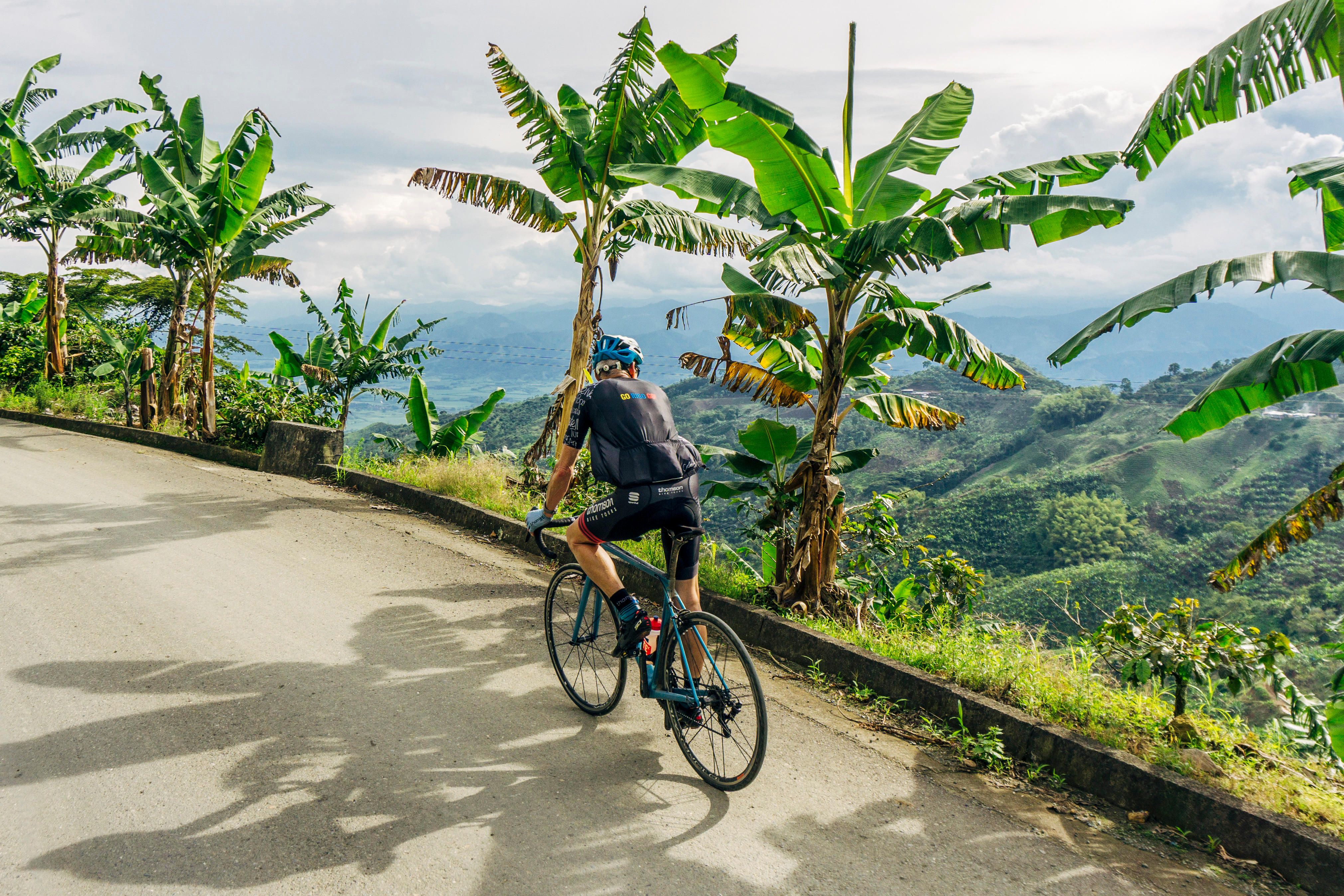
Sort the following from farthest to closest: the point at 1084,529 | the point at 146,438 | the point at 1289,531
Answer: the point at 1084,529
the point at 146,438
the point at 1289,531

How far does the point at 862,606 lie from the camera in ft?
20.6

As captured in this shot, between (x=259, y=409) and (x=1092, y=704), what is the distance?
1194 cm

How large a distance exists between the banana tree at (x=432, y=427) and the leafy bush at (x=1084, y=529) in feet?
124

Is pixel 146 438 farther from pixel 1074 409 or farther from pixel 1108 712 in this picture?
pixel 1074 409

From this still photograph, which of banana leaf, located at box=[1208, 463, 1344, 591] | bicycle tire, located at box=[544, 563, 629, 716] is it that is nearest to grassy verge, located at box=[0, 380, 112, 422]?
bicycle tire, located at box=[544, 563, 629, 716]

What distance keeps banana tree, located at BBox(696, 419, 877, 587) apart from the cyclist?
2193mm

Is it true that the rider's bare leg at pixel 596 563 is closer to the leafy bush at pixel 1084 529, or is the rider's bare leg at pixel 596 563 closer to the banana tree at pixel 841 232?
the banana tree at pixel 841 232

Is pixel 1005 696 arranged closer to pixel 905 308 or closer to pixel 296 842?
pixel 905 308

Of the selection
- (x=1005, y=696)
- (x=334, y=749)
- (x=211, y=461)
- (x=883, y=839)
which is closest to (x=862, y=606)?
(x=1005, y=696)

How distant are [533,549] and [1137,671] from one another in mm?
5134

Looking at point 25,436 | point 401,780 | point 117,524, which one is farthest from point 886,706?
point 25,436

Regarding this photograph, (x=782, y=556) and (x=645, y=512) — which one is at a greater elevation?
(x=645, y=512)

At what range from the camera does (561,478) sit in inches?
163

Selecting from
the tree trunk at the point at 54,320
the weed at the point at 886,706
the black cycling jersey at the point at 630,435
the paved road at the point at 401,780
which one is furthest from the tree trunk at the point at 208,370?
the weed at the point at 886,706
